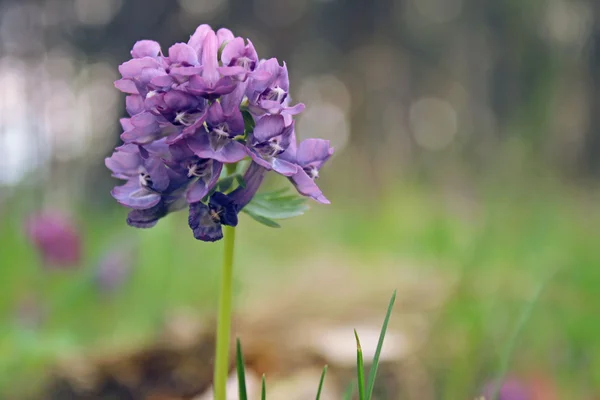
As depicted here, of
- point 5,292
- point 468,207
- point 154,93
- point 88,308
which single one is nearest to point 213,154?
point 154,93

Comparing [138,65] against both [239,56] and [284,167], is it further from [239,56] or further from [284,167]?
[284,167]

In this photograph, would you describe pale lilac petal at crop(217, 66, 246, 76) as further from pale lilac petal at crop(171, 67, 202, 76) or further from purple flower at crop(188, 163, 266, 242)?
purple flower at crop(188, 163, 266, 242)

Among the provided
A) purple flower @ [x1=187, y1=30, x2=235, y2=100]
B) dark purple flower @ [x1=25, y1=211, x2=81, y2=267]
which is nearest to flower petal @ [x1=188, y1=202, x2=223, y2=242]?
purple flower @ [x1=187, y1=30, x2=235, y2=100]

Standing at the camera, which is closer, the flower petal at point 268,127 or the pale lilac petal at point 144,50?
the flower petal at point 268,127

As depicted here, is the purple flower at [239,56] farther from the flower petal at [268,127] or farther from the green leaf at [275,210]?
the green leaf at [275,210]

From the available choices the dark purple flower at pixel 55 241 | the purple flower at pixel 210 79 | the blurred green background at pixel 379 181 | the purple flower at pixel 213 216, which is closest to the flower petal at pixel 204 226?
the purple flower at pixel 213 216

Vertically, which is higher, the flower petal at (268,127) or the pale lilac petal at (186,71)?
the pale lilac petal at (186,71)

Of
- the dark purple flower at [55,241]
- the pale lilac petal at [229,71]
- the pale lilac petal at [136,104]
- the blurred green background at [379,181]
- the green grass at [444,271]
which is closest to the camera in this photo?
the pale lilac petal at [229,71]

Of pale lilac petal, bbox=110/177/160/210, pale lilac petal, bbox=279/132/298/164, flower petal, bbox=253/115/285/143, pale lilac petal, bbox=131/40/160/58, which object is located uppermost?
pale lilac petal, bbox=131/40/160/58
